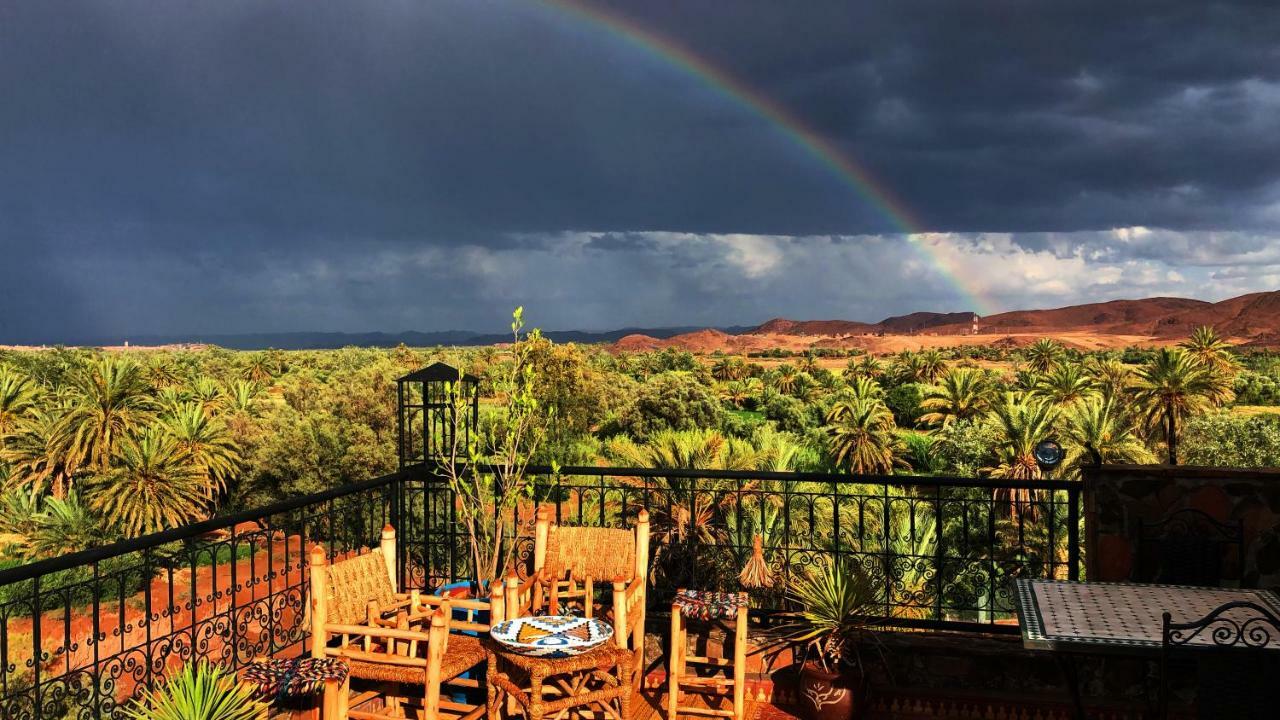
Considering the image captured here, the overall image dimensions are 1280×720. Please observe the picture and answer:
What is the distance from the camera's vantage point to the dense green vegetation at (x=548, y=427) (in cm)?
1888

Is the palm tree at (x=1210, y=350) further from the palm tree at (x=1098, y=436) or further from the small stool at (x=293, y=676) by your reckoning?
the small stool at (x=293, y=676)

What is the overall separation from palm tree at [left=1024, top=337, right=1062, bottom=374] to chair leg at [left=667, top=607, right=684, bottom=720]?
5015cm

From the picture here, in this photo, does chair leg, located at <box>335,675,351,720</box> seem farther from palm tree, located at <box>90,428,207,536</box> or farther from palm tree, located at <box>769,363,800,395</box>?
palm tree, located at <box>769,363,800,395</box>

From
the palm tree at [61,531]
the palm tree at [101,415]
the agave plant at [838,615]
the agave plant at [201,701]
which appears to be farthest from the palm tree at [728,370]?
the agave plant at [201,701]

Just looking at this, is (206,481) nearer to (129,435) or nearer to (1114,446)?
(129,435)

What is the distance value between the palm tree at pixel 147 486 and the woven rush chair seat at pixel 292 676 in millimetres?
17628

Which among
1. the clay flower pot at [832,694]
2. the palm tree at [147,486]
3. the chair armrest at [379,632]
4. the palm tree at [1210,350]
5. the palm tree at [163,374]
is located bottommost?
the palm tree at [147,486]

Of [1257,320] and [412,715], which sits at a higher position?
[1257,320]

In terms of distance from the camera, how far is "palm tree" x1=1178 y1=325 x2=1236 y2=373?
37312mm

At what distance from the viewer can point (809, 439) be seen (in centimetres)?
3400

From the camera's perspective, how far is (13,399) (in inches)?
903

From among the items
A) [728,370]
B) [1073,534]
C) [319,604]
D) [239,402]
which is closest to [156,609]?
[239,402]

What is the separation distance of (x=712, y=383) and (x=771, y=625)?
44266mm

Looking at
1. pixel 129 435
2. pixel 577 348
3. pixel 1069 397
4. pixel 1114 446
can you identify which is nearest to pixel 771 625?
pixel 129 435
